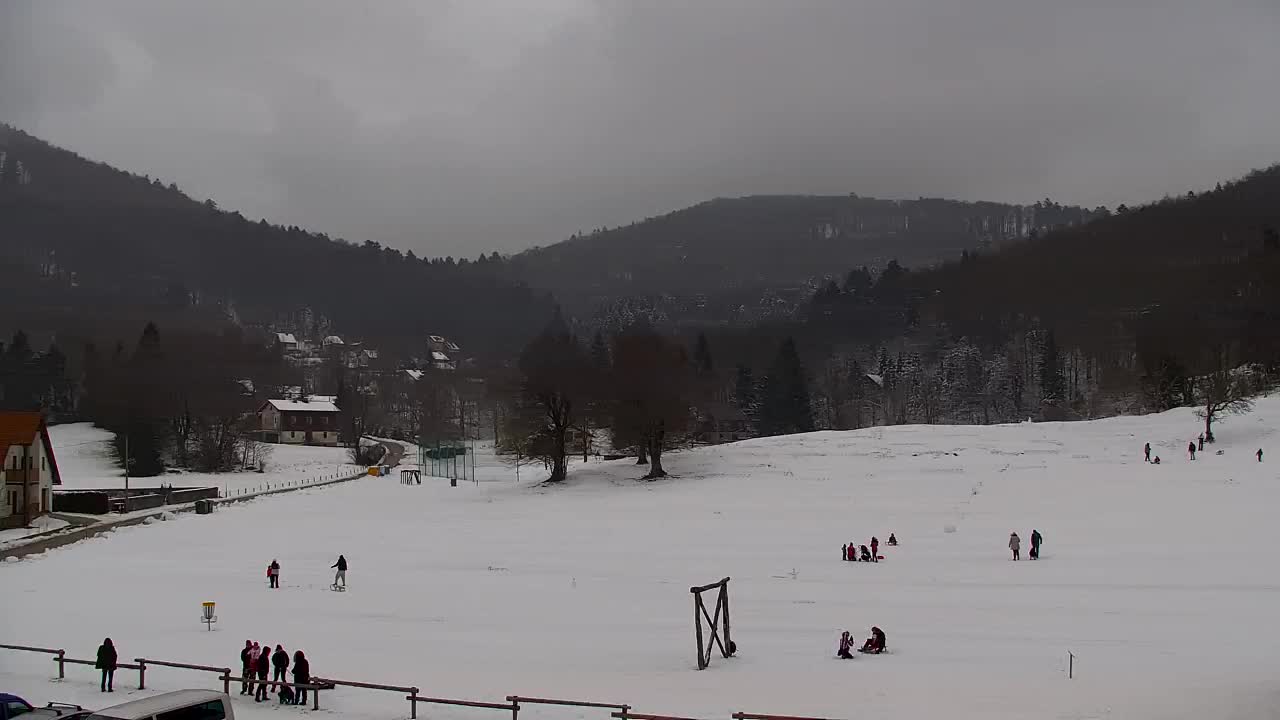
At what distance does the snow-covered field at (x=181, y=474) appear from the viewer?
7675cm

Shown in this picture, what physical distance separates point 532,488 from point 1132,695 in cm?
4981

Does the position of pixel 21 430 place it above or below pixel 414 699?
above

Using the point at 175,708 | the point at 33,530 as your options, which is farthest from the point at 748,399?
the point at 175,708

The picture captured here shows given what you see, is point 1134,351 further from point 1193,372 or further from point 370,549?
point 370,549

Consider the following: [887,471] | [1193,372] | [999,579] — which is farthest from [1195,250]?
[999,579]

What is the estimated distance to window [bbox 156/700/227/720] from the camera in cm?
1438

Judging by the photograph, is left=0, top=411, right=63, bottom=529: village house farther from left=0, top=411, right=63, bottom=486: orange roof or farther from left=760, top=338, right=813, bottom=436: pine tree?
left=760, top=338, right=813, bottom=436: pine tree

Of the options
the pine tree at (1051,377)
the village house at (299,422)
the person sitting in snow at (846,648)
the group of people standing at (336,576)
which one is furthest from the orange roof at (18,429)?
the pine tree at (1051,377)

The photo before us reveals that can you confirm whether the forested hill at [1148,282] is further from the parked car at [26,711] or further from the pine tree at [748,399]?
the parked car at [26,711]

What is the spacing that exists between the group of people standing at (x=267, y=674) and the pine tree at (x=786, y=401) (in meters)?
90.3

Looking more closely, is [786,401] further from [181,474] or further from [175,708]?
[175,708]

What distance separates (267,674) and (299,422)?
11241cm

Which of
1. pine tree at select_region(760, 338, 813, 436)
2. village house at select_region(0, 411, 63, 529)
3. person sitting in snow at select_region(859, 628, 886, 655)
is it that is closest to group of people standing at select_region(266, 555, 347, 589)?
person sitting in snow at select_region(859, 628, 886, 655)

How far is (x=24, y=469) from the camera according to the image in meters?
51.0
